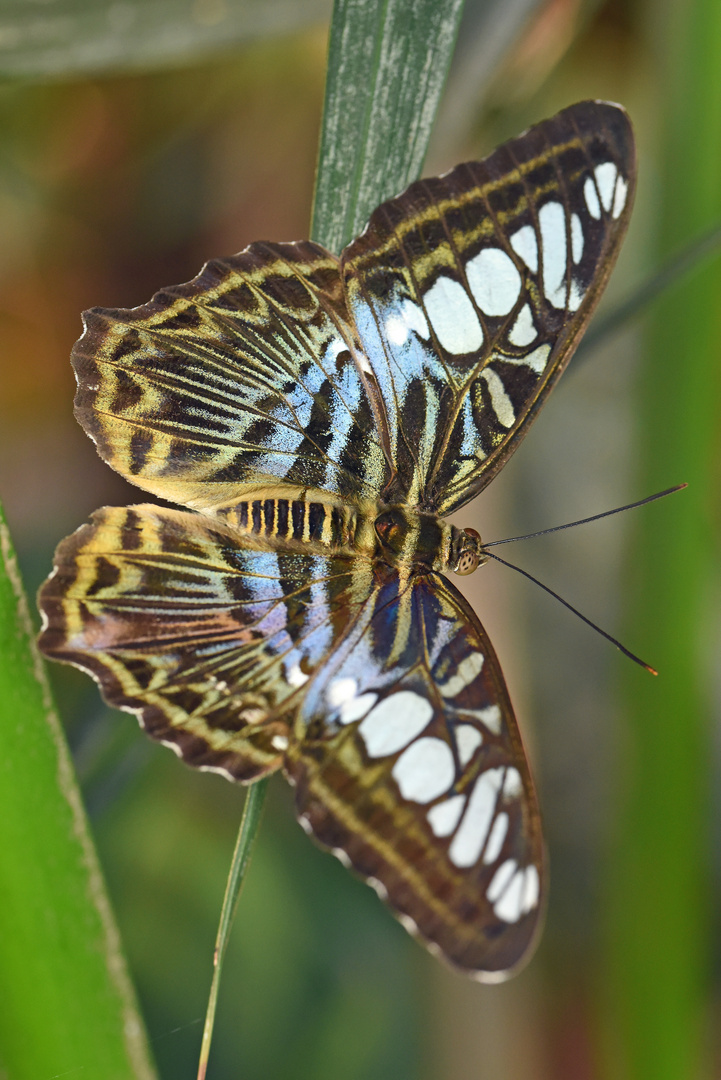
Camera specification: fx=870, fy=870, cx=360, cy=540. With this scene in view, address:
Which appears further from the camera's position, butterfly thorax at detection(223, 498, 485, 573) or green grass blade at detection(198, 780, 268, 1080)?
butterfly thorax at detection(223, 498, 485, 573)

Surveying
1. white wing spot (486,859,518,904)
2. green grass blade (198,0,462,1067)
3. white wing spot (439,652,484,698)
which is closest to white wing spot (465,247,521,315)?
green grass blade (198,0,462,1067)

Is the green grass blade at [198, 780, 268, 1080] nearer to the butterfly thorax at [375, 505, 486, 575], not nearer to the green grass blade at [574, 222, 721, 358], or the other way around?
the butterfly thorax at [375, 505, 486, 575]

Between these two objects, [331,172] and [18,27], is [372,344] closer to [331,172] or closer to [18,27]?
[331,172]

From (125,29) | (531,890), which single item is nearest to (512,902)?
(531,890)

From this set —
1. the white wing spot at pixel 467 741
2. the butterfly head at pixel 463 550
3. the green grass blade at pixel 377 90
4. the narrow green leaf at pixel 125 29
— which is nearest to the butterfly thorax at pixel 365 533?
the butterfly head at pixel 463 550

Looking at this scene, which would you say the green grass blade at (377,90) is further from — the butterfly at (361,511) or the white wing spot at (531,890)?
the white wing spot at (531,890)

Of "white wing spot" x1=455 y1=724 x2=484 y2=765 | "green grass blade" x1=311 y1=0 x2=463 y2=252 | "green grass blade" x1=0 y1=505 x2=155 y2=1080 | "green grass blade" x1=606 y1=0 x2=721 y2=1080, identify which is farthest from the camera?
"green grass blade" x1=606 y1=0 x2=721 y2=1080

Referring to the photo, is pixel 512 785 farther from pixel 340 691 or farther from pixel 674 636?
pixel 674 636
